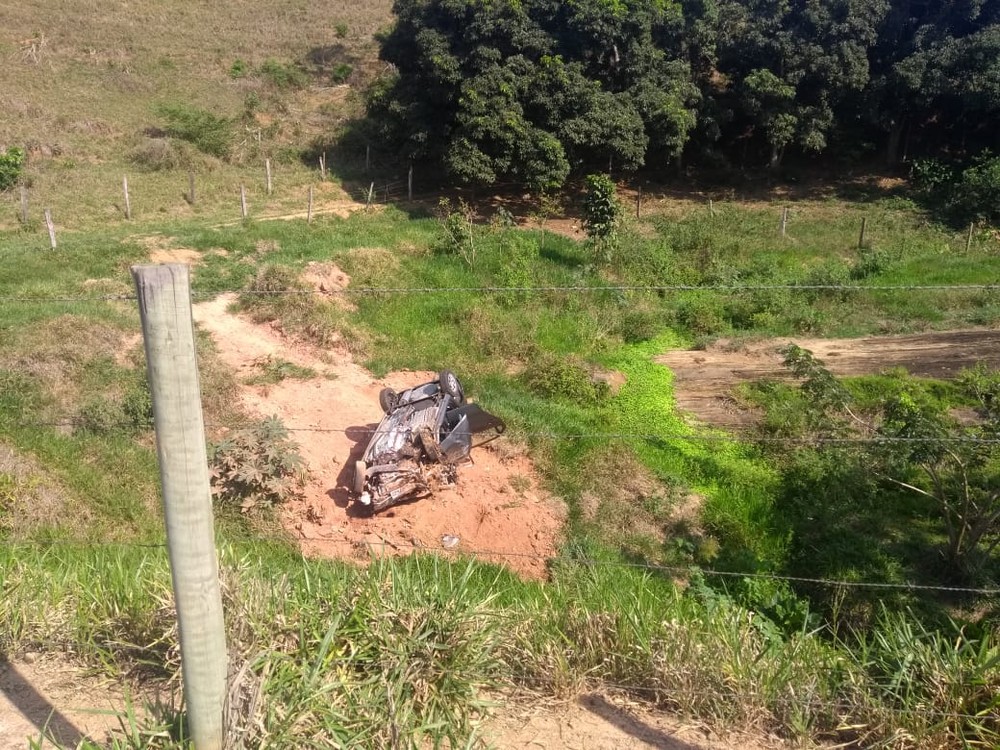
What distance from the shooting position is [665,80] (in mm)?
21141

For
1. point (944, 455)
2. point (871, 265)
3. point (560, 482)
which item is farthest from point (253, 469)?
point (871, 265)

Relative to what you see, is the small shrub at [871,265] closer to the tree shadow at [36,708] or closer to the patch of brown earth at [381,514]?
the patch of brown earth at [381,514]

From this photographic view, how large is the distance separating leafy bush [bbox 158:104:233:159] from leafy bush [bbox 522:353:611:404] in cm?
1646

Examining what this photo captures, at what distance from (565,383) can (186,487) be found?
26.2 feet

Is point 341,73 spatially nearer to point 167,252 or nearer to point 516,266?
point 167,252

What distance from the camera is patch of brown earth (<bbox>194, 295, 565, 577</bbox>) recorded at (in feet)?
24.5

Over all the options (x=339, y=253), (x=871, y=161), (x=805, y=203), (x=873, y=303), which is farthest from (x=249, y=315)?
(x=871, y=161)

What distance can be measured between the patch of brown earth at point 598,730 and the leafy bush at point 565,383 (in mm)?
6830

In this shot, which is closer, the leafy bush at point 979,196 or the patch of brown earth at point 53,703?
the patch of brown earth at point 53,703

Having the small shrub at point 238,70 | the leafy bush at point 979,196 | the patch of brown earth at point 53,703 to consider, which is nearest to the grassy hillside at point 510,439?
the patch of brown earth at point 53,703

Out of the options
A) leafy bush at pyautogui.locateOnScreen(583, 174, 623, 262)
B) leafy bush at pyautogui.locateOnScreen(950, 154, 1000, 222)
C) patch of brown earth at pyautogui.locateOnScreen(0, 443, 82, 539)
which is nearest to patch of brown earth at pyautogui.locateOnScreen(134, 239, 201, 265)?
patch of brown earth at pyautogui.locateOnScreen(0, 443, 82, 539)

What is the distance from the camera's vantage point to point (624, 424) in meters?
9.67

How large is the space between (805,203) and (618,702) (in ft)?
68.4

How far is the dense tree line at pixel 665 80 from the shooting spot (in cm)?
1947
